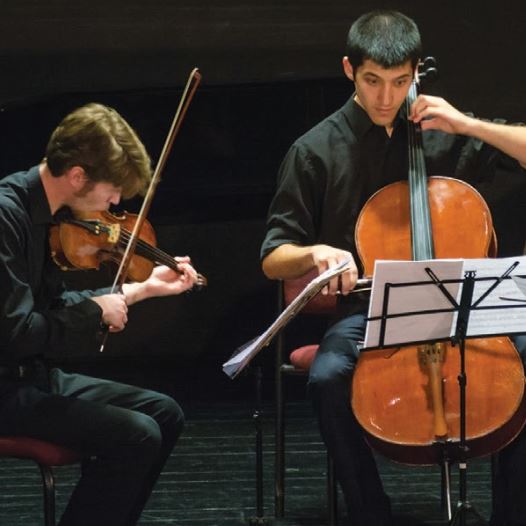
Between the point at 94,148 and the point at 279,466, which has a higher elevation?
the point at 94,148

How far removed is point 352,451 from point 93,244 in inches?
32.2

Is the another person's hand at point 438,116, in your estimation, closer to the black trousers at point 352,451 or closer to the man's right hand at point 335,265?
the man's right hand at point 335,265

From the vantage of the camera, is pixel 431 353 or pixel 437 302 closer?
pixel 437 302

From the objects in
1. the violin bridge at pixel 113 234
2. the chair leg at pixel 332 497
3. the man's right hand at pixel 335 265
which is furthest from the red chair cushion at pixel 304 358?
the violin bridge at pixel 113 234

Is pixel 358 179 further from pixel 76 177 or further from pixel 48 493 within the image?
pixel 48 493

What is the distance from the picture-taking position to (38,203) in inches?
105

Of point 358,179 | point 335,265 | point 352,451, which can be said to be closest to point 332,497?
point 352,451

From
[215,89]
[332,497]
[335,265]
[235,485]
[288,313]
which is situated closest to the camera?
[288,313]

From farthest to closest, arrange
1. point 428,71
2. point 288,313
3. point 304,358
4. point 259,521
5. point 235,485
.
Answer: point 235,485 < point 259,521 < point 304,358 < point 428,71 < point 288,313

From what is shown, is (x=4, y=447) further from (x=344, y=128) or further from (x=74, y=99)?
(x=74, y=99)

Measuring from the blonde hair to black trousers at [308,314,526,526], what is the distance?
667 millimetres

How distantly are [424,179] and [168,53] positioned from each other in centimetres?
248

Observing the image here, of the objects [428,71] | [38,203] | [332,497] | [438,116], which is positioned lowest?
[332,497]

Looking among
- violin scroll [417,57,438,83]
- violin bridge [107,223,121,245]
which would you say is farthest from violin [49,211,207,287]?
violin scroll [417,57,438,83]
